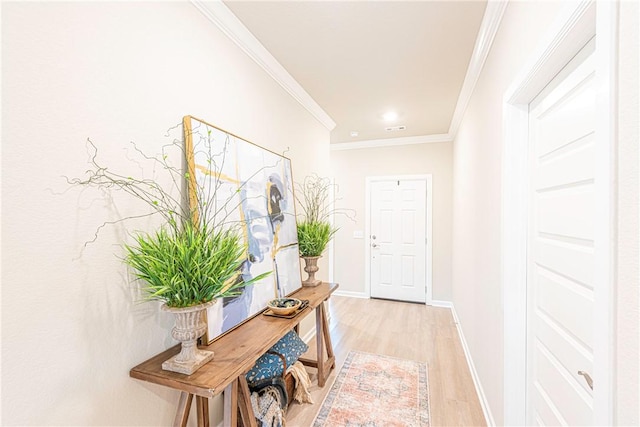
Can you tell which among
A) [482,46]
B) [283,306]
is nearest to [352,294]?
[283,306]

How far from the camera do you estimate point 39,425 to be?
0.90 meters

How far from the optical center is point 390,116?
353 centimetres

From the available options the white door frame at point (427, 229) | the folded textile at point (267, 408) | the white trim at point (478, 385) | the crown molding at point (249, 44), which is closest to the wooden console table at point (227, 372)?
the folded textile at point (267, 408)

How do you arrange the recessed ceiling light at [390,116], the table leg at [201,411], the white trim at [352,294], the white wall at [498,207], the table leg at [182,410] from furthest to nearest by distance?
the white trim at [352,294] → the recessed ceiling light at [390,116] → the table leg at [201,411] → the table leg at [182,410] → the white wall at [498,207]

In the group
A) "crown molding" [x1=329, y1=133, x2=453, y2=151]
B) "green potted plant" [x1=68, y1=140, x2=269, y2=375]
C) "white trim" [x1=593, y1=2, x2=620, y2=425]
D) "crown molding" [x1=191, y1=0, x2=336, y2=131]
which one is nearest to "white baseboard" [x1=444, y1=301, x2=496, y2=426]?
"white trim" [x1=593, y1=2, x2=620, y2=425]

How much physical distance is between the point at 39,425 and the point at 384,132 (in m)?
4.29

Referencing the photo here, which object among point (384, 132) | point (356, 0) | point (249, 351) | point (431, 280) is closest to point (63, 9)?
point (356, 0)

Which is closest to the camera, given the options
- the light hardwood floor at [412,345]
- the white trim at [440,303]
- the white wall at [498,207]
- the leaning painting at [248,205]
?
the white wall at [498,207]

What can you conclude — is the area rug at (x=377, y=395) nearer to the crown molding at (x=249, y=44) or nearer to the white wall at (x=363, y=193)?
the white wall at (x=363, y=193)

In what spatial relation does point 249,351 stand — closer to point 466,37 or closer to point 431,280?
point 466,37

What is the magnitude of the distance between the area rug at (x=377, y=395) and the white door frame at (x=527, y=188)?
0.77 m

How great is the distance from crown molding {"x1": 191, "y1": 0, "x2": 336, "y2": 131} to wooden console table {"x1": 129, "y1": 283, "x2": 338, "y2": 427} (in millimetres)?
1857

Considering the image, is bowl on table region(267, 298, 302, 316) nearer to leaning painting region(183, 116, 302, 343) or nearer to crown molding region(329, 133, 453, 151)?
leaning painting region(183, 116, 302, 343)

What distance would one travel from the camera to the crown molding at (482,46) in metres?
1.56
